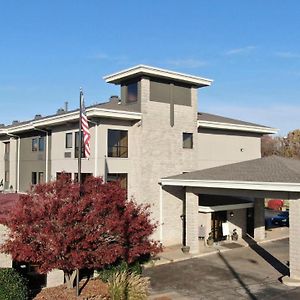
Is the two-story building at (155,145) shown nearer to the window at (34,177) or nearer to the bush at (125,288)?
the window at (34,177)

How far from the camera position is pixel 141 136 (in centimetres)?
2870

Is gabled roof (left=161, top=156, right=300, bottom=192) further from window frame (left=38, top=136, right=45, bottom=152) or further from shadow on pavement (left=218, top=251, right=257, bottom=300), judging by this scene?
window frame (left=38, top=136, right=45, bottom=152)

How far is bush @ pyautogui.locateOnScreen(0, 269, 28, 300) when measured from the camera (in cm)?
1527

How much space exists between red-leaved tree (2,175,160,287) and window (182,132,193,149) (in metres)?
14.1

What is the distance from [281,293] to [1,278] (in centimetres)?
1235

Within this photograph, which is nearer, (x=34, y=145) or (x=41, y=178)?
(x=41, y=178)

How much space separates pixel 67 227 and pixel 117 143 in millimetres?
12790

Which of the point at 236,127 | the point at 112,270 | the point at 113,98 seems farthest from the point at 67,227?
the point at 113,98

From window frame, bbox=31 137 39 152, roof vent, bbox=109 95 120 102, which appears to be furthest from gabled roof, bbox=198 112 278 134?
window frame, bbox=31 137 39 152

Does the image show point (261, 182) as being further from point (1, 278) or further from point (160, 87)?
point (1, 278)

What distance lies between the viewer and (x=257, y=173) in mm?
24703

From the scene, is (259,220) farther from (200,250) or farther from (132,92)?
(132,92)

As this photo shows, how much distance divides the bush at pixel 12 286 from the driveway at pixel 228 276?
6271 mm

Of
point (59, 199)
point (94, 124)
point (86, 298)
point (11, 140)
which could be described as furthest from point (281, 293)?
point (11, 140)
